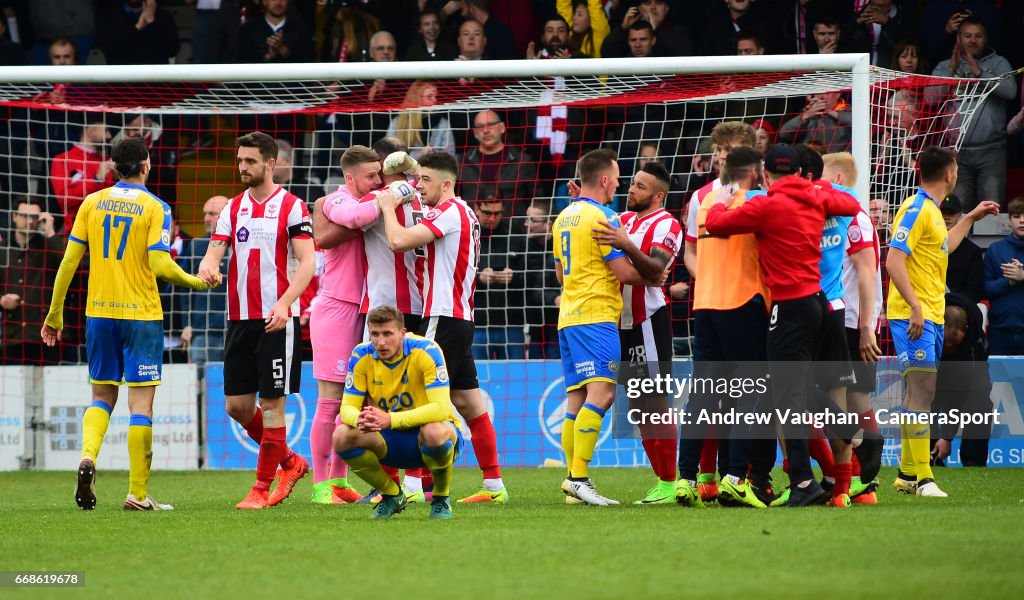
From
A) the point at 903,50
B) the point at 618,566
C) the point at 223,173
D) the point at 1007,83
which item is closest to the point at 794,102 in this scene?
the point at 903,50

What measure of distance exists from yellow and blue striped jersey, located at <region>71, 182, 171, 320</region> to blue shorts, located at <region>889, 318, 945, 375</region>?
498cm

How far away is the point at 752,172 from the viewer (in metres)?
8.01

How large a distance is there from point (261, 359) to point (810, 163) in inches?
148

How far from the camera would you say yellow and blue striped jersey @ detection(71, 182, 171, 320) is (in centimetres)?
846

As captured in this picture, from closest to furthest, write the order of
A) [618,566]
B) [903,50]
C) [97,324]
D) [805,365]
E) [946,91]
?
[618,566], [805,365], [97,324], [946,91], [903,50]

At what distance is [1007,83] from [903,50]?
124cm

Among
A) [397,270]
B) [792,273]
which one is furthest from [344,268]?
[792,273]

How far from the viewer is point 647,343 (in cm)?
859

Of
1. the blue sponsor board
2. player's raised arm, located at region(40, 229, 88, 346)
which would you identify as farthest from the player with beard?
player's raised arm, located at region(40, 229, 88, 346)

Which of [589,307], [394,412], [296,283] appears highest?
[296,283]

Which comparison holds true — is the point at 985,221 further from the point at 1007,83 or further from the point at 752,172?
the point at 752,172

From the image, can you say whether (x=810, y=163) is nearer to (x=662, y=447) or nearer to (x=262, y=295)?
(x=662, y=447)

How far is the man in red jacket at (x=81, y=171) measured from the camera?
1385cm

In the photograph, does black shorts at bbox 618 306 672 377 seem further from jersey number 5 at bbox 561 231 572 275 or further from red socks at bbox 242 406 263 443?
red socks at bbox 242 406 263 443
